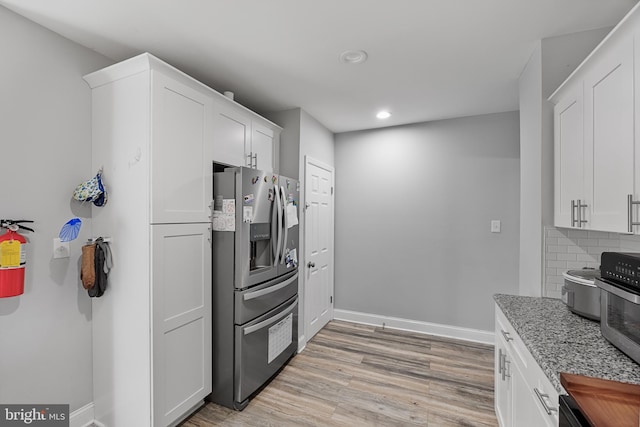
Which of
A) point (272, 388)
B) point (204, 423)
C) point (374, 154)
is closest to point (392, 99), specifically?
point (374, 154)

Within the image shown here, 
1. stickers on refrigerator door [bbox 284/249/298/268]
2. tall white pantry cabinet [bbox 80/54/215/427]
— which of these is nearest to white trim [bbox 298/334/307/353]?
stickers on refrigerator door [bbox 284/249/298/268]

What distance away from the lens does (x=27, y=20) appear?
1.60 metres

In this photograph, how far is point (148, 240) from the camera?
5.49 feet

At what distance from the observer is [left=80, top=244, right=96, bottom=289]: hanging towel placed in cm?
173

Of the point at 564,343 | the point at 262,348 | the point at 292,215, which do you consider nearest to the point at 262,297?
the point at 262,348

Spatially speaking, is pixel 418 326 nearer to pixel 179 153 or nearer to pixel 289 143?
pixel 289 143

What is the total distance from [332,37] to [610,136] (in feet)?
5.03

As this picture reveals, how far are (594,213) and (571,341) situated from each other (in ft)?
2.01

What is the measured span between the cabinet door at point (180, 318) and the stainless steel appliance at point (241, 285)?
0.09m

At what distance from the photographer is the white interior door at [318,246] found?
10.3ft

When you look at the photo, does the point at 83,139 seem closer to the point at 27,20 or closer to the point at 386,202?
the point at 27,20

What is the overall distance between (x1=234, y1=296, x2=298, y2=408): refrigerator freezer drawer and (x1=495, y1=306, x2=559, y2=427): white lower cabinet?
64.9 inches

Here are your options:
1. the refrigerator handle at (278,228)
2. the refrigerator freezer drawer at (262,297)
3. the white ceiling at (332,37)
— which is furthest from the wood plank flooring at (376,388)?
the white ceiling at (332,37)

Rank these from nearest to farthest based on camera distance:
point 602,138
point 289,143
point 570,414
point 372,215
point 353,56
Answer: point 570,414
point 602,138
point 353,56
point 289,143
point 372,215
